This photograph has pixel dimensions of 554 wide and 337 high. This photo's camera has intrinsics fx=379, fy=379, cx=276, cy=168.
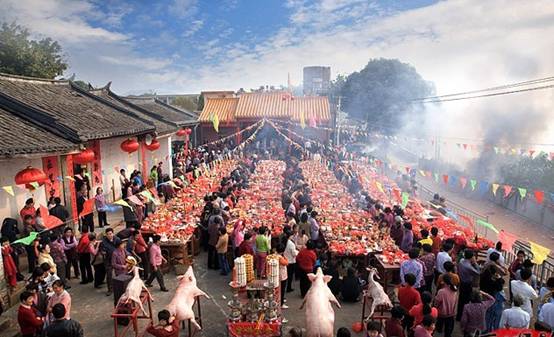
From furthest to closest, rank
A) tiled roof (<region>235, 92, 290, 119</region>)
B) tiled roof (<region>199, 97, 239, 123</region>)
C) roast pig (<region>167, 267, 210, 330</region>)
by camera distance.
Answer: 1. tiled roof (<region>199, 97, 239, 123</region>)
2. tiled roof (<region>235, 92, 290, 119</region>)
3. roast pig (<region>167, 267, 210, 330</region>)

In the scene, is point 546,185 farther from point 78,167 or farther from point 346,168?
point 78,167

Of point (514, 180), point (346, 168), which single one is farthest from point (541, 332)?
point (514, 180)

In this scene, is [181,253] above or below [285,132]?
below

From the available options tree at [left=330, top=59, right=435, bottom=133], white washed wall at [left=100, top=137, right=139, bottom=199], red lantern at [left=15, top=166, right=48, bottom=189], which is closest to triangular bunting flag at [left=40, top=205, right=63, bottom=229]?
red lantern at [left=15, top=166, right=48, bottom=189]

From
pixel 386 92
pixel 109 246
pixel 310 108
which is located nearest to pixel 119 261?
pixel 109 246

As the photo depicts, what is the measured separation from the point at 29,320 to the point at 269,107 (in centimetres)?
3117

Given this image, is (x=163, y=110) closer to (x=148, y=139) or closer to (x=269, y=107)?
(x=269, y=107)

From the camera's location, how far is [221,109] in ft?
124

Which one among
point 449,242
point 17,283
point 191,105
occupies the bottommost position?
point 17,283

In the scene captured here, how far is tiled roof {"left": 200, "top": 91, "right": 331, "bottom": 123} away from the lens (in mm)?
35594

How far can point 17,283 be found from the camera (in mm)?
9945

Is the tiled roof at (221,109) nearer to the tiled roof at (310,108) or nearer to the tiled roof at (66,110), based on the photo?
the tiled roof at (310,108)

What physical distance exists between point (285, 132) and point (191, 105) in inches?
1089

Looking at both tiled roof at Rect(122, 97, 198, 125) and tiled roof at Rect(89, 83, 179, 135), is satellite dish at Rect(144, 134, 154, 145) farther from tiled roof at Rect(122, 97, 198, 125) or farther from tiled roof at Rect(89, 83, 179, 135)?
tiled roof at Rect(122, 97, 198, 125)
